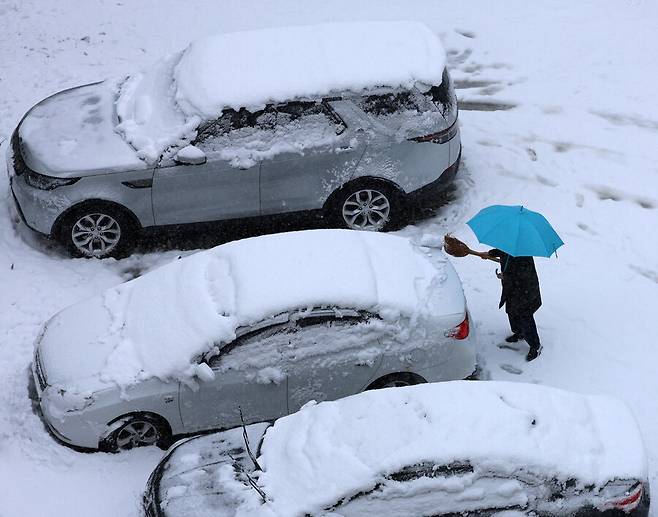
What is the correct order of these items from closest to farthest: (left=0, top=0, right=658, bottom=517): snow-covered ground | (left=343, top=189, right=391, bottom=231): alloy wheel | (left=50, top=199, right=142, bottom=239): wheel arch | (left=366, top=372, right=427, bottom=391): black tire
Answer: (left=366, top=372, right=427, bottom=391): black tire < (left=0, top=0, right=658, bottom=517): snow-covered ground < (left=50, top=199, right=142, bottom=239): wheel arch < (left=343, top=189, right=391, bottom=231): alloy wheel

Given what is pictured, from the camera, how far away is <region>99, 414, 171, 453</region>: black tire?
23.3ft

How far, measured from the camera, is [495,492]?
18.6 feet

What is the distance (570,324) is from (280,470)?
13.3ft

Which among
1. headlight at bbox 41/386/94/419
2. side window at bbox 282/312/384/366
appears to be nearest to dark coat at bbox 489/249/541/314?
side window at bbox 282/312/384/366

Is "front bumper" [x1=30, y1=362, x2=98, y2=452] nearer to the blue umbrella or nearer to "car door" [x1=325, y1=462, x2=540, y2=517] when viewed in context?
"car door" [x1=325, y1=462, x2=540, y2=517]

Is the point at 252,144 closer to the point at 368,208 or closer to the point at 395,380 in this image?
the point at 368,208

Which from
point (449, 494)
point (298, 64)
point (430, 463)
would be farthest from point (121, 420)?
point (298, 64)

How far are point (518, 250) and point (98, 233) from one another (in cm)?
459

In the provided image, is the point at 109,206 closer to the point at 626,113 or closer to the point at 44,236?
the point at 44,236

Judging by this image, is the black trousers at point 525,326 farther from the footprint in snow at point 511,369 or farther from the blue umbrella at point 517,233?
the blue umbrella at point 517,233

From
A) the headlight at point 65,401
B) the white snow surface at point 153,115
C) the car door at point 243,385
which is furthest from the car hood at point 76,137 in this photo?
the car door at point 243,385

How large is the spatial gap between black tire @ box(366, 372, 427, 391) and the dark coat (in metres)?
1.27

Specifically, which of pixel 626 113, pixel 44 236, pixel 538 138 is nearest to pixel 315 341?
pixel 44 236

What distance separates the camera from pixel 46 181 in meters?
9.07
